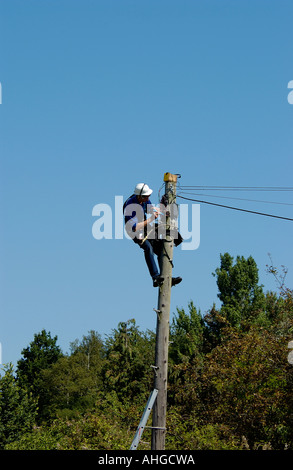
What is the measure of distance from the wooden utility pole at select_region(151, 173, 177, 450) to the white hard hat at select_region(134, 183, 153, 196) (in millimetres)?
352

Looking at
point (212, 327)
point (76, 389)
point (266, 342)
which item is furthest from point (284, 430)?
point (76, 389)

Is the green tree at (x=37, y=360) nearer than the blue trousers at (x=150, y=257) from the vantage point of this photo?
No

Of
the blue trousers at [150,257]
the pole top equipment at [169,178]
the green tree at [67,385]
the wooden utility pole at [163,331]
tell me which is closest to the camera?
the wooden utility pole at [163,331]

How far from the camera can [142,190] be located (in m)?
10.7

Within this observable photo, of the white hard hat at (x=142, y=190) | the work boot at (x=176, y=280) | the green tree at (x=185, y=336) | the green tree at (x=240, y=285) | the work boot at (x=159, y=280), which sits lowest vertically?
the work boot at (x=159, y=280)

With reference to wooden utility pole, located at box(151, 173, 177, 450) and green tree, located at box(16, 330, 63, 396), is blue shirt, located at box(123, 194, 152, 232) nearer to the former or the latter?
wooden utility pole, located at box(151, 173, 177, 450)

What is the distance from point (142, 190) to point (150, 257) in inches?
47.0

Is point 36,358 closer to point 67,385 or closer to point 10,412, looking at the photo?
point 67,385

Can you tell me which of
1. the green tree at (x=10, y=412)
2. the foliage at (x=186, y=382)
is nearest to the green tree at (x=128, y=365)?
the foliage at (x=186, y=382)

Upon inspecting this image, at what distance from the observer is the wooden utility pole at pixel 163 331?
9820mm

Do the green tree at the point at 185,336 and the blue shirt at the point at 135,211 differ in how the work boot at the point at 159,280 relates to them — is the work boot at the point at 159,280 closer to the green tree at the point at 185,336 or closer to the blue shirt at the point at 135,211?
the blue shirt at the point at 135,211

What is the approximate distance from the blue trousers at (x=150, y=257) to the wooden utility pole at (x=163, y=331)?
155 mm

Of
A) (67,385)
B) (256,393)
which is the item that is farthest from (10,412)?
(256,393)
